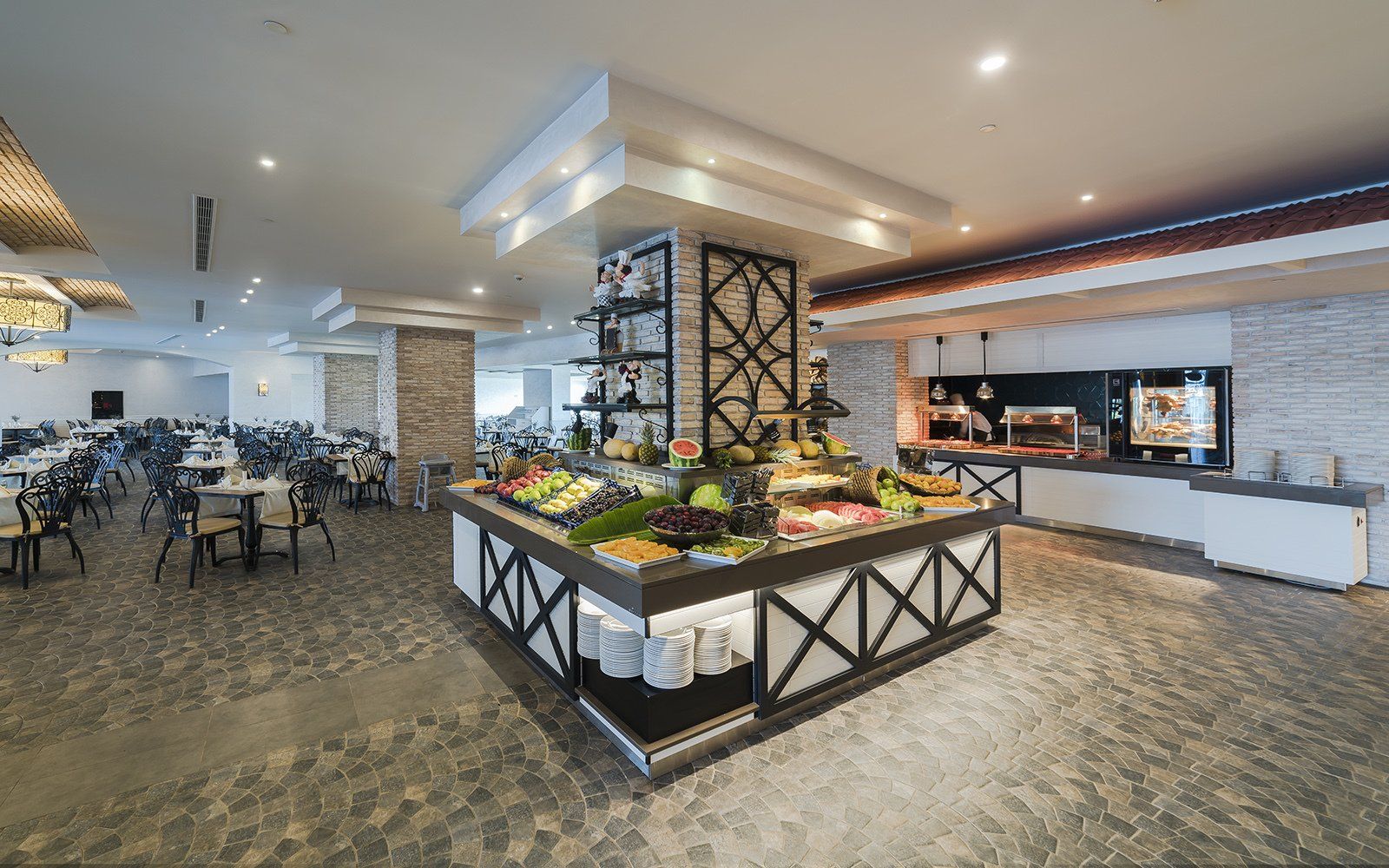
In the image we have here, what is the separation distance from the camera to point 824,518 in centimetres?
398

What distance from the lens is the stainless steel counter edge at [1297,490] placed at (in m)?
5.39

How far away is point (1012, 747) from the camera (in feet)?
9.95

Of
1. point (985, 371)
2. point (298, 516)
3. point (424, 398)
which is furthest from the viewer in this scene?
point (424, 398)

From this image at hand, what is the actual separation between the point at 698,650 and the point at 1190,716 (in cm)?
284

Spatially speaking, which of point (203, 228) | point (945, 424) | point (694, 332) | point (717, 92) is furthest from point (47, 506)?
point (945, 424)

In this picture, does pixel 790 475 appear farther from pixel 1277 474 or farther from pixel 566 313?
pixel 566 313

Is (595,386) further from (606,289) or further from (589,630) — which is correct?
(589,630)

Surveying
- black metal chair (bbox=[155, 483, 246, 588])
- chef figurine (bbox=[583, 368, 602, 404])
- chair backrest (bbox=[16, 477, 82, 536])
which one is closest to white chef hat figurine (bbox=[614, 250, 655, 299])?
chef figurine (bbox=[583, 368, 602, 404])

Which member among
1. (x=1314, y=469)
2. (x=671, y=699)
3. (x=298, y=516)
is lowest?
(x=671, y=699)

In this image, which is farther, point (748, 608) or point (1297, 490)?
point (1297, 490)

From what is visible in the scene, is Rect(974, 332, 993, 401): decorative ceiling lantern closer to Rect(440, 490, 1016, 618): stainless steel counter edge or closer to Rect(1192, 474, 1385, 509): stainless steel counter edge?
Rect(1192, 474, 1385, 509): stainless steel counter edge

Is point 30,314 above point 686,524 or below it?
above

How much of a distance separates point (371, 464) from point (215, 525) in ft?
12.8

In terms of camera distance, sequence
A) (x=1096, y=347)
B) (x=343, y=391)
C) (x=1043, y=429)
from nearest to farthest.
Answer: (x=1096, y=347) → (x=1043, y=429) → (x=343, y=391)
